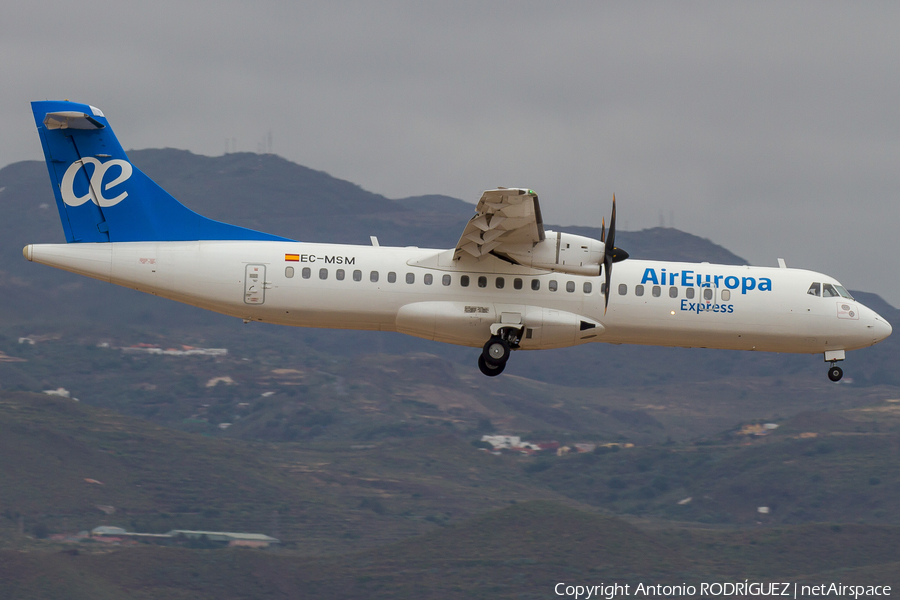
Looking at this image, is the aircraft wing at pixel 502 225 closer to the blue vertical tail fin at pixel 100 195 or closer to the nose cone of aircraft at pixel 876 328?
the blue vertical tail fin at pixel 100 195

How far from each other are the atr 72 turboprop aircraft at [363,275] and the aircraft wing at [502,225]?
12cm

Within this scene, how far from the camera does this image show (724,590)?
5281 inches

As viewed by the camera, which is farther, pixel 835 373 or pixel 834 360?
pixel 834 360

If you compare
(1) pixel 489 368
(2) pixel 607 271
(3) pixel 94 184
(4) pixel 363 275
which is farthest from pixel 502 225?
(3) pixel 94 184

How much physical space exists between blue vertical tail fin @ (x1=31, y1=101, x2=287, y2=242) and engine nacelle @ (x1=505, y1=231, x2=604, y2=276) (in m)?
8.43

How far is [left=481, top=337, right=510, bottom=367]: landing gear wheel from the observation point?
31.5 metres

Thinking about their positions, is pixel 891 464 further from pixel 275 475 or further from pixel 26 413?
pixel 26 413

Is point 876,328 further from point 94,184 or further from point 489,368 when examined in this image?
point 94,184

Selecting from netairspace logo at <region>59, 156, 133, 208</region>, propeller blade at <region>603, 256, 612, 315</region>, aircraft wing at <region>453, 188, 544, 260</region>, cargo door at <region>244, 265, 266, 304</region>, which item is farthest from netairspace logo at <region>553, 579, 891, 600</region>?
netairspace logo at <region>59, 156, 133, 208</region>

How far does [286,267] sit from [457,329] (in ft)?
17.4

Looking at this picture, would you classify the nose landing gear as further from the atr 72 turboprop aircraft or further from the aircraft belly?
the aircraft belly

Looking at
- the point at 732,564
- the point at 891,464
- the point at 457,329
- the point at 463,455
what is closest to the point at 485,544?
the point at 732,564

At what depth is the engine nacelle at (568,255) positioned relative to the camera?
1202 inches

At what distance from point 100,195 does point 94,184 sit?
1.23 ft
